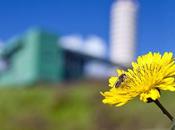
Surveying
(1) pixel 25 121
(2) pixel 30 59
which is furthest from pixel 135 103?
(2) pixel 30 59

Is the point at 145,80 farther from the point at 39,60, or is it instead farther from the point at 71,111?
the point at 39,60

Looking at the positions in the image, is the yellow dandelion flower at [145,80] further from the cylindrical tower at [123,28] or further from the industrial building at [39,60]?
the cylindrical tower at [123,28]

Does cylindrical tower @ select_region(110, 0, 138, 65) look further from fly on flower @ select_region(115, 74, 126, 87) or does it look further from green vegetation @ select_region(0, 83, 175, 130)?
fly on flower @ select_region(115, 74, 126, 87)

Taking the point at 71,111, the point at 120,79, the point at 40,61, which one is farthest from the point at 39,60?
the point at 120,79

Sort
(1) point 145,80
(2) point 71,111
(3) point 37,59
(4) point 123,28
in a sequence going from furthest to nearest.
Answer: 1. (4) point 123,28
2. (3) point 37,59
3. (2) point 71,111
4. (1) point 145,80

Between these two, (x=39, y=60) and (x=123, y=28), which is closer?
(x=39, y=60)

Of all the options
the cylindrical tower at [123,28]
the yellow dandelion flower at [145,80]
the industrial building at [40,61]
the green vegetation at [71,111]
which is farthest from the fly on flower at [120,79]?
the cylindrical tower at [123,28]

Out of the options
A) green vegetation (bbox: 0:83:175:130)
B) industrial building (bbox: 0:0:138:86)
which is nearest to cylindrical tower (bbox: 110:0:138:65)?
industrial building (bbox: 0:0:138:86)
